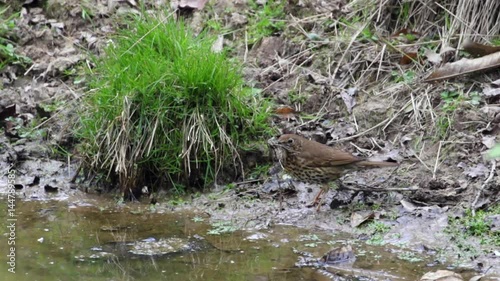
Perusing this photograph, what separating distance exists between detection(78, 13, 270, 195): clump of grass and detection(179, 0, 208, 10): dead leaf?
1951 mm

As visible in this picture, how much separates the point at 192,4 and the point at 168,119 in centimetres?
253

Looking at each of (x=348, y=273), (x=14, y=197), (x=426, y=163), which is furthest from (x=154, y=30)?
(x=348, y=273)

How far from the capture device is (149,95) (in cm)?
657

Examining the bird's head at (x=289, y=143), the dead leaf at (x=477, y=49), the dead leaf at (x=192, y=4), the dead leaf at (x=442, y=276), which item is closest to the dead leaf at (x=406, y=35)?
the dead leaf at (x=477, y=49)

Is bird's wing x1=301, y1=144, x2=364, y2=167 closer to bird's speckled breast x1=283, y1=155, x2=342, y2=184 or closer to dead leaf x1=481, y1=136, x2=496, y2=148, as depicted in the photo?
bird's speckled breast x1=283, y1=155, x2=342, y2=184

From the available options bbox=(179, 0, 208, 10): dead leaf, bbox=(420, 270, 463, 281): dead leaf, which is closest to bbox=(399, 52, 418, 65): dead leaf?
bbox=(179, 0, 208, 10): dead leaf

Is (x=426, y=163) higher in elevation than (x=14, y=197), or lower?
higher

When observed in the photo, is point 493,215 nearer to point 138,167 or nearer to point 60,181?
point 138,167

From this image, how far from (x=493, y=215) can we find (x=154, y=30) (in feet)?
10.7

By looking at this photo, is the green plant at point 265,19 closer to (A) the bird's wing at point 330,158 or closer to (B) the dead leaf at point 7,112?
(A) the bird's wing at point 330,158

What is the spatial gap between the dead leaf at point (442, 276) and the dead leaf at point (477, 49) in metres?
2.76

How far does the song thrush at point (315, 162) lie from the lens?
6129 mm

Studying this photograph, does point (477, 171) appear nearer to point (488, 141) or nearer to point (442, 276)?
point (488, 141)

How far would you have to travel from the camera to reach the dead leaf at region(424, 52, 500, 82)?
6.86m
